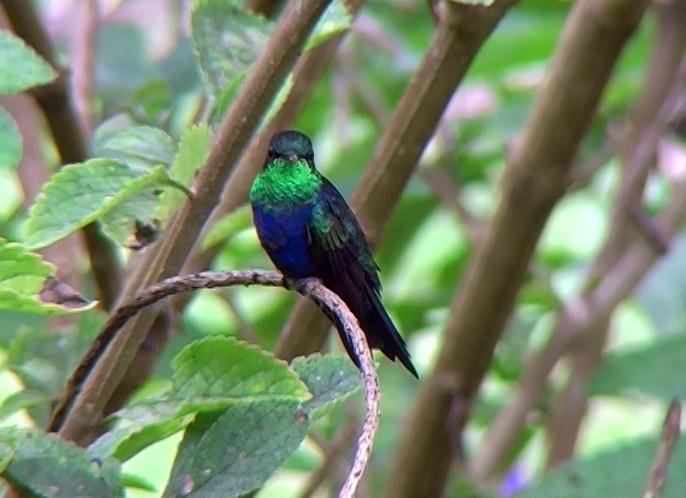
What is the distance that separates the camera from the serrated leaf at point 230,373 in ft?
2.52

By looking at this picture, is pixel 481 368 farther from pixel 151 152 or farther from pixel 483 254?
pixel 151 152

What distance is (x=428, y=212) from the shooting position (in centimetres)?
224

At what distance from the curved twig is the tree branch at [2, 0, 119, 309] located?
57 centimetres

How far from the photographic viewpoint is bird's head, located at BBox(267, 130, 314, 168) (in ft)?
3.58

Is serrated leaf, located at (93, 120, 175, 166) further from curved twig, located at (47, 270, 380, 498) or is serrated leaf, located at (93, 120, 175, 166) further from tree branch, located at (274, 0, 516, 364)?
tree branch, located at (274, 0, 516, 364)

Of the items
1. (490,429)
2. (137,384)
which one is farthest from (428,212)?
(137,384)

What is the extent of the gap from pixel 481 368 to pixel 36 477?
2.90ft

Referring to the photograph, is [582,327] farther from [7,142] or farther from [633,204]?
[7,142]

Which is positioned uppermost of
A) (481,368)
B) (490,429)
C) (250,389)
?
(250,389)

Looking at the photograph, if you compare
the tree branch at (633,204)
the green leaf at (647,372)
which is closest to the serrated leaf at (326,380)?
the green leaf at (647,372)

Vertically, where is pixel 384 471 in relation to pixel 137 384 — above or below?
below

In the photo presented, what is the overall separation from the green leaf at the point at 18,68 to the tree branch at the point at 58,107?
1.69 feet

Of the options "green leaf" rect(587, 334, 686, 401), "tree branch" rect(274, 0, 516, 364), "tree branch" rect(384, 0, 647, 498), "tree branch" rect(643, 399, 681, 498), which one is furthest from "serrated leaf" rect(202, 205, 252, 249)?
"green leaf" rect(587, 334, 686, 401)

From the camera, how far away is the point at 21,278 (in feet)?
2.47
